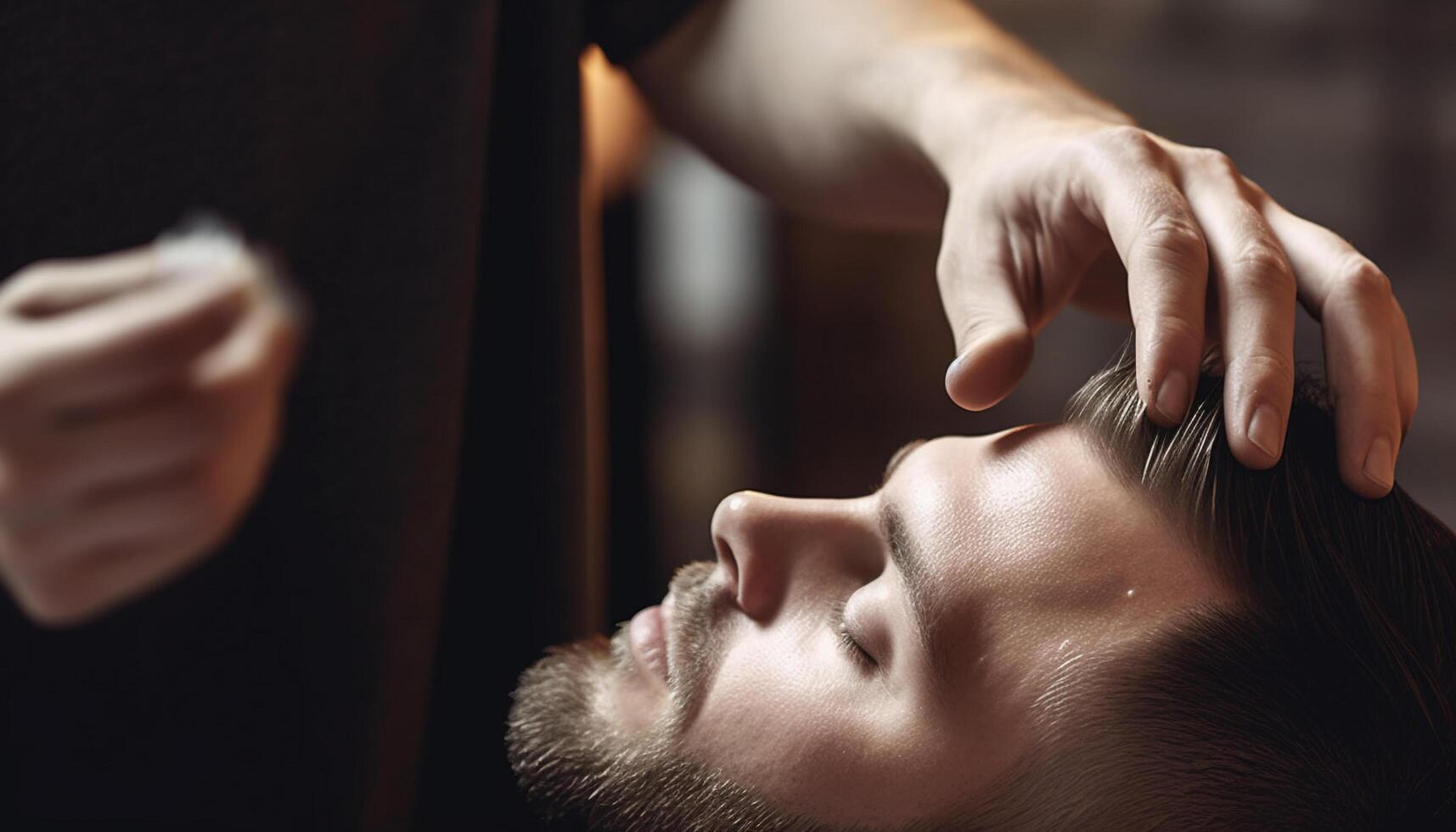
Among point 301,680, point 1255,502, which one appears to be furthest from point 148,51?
point 1255,502

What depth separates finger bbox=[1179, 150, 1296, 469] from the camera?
1.76ft

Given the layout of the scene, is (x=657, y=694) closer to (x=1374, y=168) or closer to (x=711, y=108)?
(x=711, y=108)

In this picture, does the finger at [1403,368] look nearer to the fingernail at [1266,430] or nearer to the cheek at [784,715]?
the fingernail at [1266,430]

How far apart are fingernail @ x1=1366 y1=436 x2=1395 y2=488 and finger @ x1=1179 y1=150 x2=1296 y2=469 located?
4 centimetres

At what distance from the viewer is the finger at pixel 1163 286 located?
0.55m

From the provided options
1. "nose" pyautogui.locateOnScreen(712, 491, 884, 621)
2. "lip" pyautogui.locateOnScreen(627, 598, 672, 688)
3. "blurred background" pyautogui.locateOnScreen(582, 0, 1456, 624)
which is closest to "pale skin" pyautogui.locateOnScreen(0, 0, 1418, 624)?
"nose" pyautogui.locateOnScreen(712, 491, 884, 621)

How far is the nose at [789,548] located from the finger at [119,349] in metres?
0.42

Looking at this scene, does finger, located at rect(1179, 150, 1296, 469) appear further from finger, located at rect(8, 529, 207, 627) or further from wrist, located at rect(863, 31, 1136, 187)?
finger, located at rect(8, 529, 207, 627)

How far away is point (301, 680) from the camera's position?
75 centimetres

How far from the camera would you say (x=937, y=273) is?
796 mm

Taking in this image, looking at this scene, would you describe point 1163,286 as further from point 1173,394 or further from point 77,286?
point 77,286

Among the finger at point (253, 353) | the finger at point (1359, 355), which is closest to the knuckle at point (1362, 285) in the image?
the finger at point (1359, 355)

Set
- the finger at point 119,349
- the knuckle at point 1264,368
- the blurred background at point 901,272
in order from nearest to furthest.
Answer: the finger at point 119,349, the knuckle at point 1264,368, the blurred background at point 901,272

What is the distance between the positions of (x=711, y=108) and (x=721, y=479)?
856 millimetres
